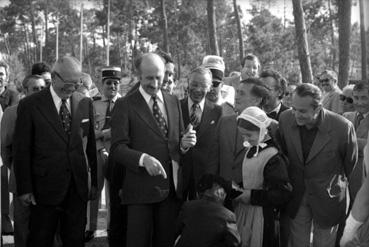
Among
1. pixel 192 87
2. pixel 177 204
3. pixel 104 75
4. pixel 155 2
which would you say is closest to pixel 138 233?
pixel 177 204

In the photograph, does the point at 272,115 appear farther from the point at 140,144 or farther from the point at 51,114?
the point at 51,114

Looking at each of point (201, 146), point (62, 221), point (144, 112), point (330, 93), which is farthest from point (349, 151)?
point (330, 93)

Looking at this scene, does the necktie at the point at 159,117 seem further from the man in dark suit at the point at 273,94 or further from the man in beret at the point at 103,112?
the man in beret at the point at 103,112

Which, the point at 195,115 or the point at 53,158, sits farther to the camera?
the point at 195,115

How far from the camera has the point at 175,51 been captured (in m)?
50.4

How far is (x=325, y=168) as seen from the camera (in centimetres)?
444

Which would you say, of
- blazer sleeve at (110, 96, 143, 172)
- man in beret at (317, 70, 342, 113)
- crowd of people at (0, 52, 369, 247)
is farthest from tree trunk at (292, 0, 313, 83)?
blazer sleeve at (110, 96, 143, 172)

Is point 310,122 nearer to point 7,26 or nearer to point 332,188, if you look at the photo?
point 332,188

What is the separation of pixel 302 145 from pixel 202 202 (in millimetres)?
1165

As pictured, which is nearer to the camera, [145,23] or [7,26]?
[145,23]

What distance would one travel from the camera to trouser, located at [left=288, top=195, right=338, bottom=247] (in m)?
4.52

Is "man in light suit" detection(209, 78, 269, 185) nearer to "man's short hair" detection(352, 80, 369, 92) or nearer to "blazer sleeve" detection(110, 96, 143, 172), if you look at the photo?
"blazer sleeve" detection(110, 96, 143, 172)

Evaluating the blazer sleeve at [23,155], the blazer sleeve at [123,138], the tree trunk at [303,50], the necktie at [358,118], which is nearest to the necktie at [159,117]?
the blazer sleeve at [123,138]

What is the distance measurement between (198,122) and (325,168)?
1.28 meters
